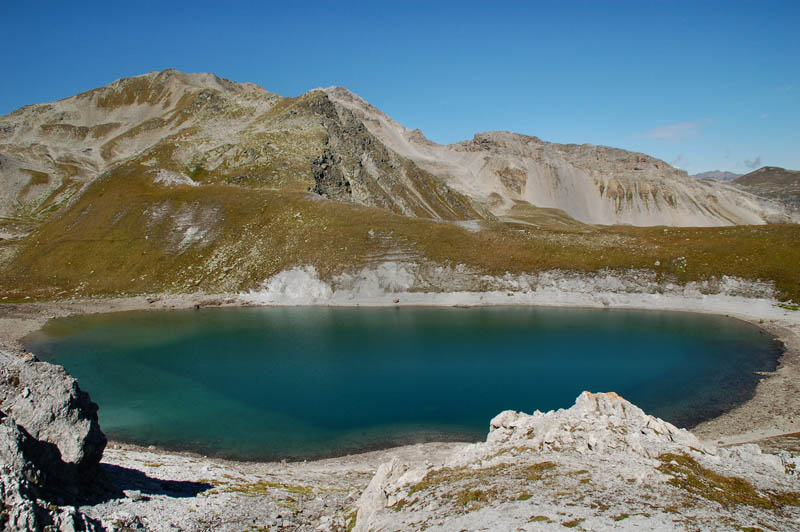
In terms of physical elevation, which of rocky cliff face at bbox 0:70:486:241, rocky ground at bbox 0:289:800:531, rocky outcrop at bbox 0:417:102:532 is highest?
rocky cliff face at bbox 0:70:486:241

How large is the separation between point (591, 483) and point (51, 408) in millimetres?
17544

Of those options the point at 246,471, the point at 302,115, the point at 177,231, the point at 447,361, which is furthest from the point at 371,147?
the point at 246,471

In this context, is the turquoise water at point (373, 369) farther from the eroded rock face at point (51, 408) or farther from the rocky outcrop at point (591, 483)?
the eroded rock face at point (51, 408)

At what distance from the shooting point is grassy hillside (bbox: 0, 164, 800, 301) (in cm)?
6450

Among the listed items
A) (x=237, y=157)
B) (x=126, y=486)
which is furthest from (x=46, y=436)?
(x=237, y=157)

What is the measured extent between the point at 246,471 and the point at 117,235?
75091 mm

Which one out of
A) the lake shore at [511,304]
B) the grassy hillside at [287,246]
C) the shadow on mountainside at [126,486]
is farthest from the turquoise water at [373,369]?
the grassy hillside at [287,246]

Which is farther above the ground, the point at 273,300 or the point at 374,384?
the point at 273,300

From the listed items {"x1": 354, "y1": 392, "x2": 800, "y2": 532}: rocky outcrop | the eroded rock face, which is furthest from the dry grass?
the eroded rock face

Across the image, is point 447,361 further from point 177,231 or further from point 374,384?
point 177,231

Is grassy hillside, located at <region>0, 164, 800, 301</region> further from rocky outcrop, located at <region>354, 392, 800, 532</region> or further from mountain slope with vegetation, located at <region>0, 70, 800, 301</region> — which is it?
rocky outcrop, located at <region>354, 392, 800, 532</region>

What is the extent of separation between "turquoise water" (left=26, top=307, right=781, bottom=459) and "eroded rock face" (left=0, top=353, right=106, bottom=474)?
12322mm

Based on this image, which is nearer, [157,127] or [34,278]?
[34,278]

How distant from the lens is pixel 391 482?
624 inches
